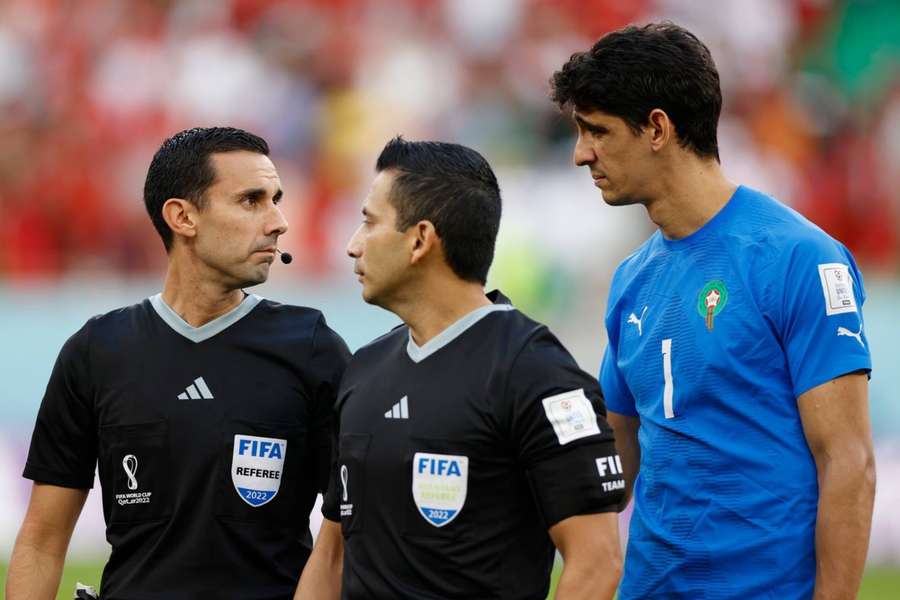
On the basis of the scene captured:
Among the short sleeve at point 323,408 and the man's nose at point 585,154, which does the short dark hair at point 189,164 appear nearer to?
the short sleeve at point 323,408

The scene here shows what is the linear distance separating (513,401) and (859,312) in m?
0.92

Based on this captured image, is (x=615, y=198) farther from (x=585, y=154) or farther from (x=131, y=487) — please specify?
(x=131, y=487)

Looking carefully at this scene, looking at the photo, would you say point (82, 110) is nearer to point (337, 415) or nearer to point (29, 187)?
point (29, 187)

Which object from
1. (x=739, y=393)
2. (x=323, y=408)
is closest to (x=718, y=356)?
(x=739, y=393)

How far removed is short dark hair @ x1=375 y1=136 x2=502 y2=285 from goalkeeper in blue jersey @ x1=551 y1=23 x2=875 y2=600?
41 cm

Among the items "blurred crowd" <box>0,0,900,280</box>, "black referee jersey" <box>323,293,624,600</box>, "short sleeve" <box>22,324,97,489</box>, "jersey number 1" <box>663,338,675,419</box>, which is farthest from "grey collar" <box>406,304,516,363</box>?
"blurred crowd" <box>0,0,900,280</box>

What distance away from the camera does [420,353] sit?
146 inches

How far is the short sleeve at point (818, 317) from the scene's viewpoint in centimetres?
368

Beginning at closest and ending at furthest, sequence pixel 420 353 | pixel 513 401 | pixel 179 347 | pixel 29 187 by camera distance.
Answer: pixel 513 401 < pixel 420 353 < pixel 179 347 < pixel 29 187

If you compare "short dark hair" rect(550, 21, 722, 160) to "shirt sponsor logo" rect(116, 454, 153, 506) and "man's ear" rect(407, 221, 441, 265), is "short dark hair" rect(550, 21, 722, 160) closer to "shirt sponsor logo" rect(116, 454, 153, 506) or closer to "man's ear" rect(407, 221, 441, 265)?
"man's ear" rect(407, 221, 441, 265)

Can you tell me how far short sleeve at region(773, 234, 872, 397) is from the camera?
12.1ft

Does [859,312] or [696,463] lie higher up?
[859,312]

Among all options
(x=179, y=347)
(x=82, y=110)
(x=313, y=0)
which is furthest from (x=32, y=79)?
(x=179, y=347)

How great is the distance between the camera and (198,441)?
13.8 ft
